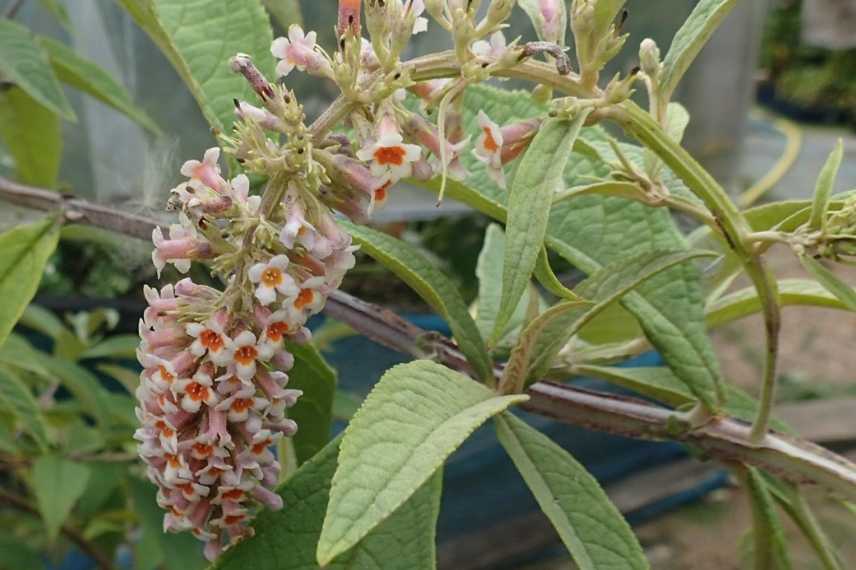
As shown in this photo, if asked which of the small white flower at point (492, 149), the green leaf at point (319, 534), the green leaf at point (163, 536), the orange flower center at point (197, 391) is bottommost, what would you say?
the green leaf at point (163, 536)

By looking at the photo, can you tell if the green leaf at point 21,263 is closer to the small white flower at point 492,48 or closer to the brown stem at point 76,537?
the small white flower at point 492,48

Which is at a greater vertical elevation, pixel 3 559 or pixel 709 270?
pixel 709 270

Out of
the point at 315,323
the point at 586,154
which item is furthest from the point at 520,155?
the point at 315,323

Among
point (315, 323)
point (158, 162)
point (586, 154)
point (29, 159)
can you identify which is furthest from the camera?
point (315, 323)

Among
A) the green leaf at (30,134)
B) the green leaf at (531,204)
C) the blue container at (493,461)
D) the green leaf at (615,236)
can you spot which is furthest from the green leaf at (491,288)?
the blue container at (493,461)

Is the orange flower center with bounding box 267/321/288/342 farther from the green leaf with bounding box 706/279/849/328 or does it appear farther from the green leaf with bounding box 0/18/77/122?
the green leaf with bounding box 0/18/77/122

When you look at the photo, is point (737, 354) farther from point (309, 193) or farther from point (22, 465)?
point (309, 193)
